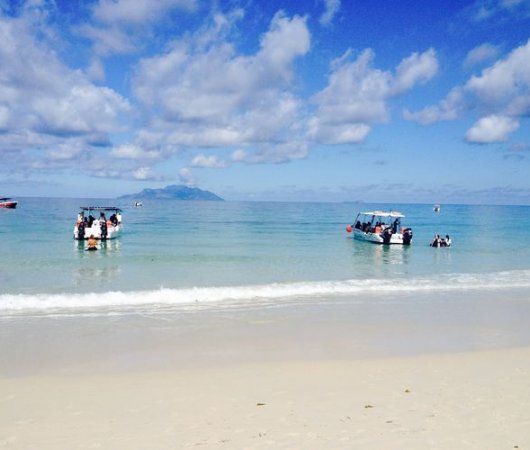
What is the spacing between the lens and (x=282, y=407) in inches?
288

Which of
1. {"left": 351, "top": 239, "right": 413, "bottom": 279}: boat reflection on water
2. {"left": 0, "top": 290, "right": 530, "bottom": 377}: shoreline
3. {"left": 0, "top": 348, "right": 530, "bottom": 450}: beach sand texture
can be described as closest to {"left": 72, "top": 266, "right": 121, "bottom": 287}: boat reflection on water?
{"left": 0, "top": 290, "right": 530, "bottom": 377}: shoreline

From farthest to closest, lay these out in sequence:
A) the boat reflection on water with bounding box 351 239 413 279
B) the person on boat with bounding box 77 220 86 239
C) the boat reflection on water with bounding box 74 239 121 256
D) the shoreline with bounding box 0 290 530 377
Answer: the person on boat with bounding box 77 220 86 239
the boat reflection on water with bounding box 74 239 121 256
the boat reflection on water with bounding box 351 239 413 279
the shoreline with bounding box 0 290 530 377

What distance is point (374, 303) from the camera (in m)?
16.4

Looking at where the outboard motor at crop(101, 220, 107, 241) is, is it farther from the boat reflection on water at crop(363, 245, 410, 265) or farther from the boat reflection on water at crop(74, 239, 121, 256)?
the boat reflection on water at crop(363, 245, 410, 265)

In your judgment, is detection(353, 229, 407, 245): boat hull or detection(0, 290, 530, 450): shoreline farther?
detection(353, 229, 407, 245): boat hull

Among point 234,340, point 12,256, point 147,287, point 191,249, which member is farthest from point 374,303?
point 12,256

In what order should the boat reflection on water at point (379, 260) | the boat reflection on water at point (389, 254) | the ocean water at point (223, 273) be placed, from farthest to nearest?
the boat reflection on water at point (389, 254)
the boat reflection on water at point (379, 260)
the ocean water at point (223, 273)

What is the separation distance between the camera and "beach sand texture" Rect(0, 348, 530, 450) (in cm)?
619

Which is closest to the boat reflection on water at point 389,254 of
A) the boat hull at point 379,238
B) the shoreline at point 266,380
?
the boat hull at point 379,238

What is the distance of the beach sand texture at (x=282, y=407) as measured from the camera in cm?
619

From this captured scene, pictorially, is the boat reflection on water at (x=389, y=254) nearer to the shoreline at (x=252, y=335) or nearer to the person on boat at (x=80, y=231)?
the shoreline at (x=252, y=335)

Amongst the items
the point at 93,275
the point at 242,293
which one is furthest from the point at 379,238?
the point at 93,275

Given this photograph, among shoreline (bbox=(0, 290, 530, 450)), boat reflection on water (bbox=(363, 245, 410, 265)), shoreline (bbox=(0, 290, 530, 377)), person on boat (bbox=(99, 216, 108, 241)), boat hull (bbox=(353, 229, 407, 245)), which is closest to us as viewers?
shoreline (bbox=(0, 290, 530, 450))

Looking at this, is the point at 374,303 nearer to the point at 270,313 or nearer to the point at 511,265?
the point at 270,313
